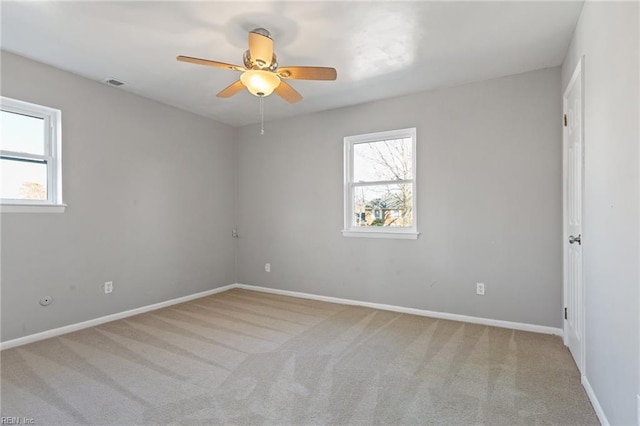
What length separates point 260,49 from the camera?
90.4 inches

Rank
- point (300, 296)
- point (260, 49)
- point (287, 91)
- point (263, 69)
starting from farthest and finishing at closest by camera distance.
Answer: point (300, 296) < point (287, 91) < point (263, 69) < point (260, 49)

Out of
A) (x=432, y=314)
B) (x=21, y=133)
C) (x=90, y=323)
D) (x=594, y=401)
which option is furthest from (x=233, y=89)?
(x=594, y=401)

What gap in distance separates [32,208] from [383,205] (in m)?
3.50

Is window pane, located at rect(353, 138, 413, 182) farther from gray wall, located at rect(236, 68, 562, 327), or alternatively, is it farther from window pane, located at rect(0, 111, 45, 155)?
window pane, located at rect(0, 111, 45, 155)

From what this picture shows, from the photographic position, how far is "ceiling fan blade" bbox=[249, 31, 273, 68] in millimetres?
2247

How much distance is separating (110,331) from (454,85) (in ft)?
13.9

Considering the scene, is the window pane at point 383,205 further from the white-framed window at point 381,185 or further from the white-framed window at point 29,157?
the white-framed window at point 29,157

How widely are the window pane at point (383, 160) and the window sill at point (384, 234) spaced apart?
0.64 m

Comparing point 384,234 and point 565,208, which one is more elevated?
point 565,208

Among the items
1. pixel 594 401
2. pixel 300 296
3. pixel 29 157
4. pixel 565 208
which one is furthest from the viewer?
pixel 300 296

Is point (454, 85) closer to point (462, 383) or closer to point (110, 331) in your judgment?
point (462, 383)

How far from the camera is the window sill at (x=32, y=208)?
2.81m

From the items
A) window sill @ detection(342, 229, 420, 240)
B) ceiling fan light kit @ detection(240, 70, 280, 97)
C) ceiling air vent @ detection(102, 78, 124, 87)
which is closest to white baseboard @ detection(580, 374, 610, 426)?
window sill @ detection(342, 229, 420, 240)

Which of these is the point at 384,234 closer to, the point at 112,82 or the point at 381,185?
the point at 381,185
